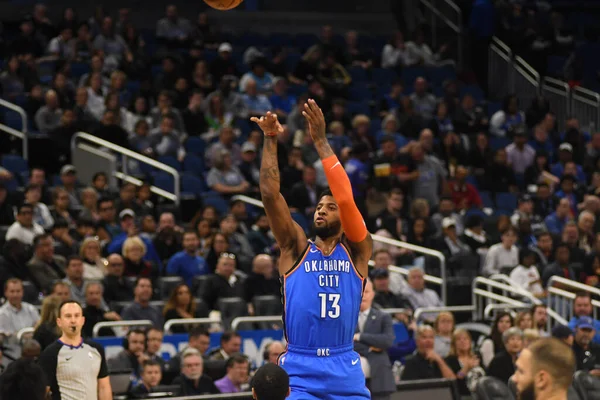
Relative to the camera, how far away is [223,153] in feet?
54.3

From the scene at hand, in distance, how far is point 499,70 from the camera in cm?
2308

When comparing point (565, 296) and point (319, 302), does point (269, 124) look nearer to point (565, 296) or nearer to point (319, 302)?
point (319, 302)

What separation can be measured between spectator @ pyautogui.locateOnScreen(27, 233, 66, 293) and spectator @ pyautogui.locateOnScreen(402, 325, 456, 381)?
397cm

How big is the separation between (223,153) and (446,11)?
9.28 meters

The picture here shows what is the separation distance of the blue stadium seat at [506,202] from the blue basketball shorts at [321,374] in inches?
454

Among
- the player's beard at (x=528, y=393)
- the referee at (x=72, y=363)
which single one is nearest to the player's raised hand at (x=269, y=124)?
the referee at (x=72, y=363)

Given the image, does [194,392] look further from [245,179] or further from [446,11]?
[446,11]

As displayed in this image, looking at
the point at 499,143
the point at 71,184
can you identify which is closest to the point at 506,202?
the point at 499,143

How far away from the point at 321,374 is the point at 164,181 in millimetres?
9836

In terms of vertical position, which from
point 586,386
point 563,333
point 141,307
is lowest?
point 586,386

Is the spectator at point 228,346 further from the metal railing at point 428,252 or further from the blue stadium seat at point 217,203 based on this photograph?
the blue stadium seat at point 217,203

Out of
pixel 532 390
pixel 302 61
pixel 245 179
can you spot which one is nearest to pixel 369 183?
pixel 245 179

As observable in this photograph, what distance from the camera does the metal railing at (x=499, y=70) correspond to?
74.9 feet

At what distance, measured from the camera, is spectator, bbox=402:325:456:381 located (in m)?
12.0
